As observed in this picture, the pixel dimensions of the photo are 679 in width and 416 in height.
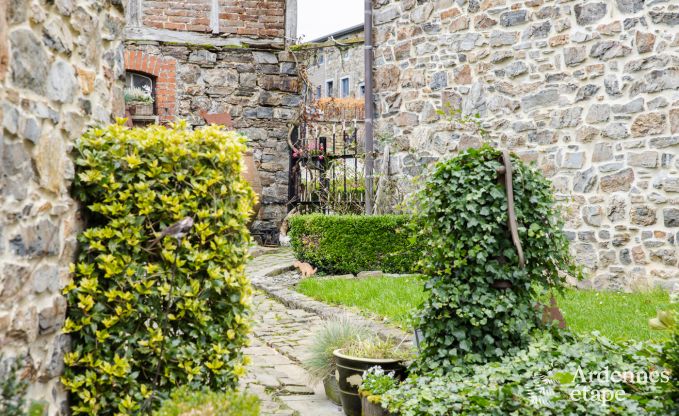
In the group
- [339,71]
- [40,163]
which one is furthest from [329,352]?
[339,71]

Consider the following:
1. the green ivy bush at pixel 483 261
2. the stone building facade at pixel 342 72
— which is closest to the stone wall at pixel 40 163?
the green ivy bush at pixel 483 261

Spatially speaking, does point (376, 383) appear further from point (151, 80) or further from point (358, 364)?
point (151, 80)

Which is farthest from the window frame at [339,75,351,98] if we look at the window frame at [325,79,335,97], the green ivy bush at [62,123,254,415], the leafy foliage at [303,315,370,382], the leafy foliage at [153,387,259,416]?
the leafy foliage at [153,387,259,416]

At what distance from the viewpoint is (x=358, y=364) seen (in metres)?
3.72

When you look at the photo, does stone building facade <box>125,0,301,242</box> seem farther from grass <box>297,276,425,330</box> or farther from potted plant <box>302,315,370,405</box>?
potted plant <box>302,315,370,405</box>

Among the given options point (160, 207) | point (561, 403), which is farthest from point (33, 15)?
point (561, 403)

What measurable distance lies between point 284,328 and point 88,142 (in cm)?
302

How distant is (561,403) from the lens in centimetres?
289

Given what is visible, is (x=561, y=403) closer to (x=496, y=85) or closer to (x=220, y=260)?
(x=220, y=260)

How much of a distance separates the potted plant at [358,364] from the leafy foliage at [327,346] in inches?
6.4

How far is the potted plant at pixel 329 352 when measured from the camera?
4.07 metres

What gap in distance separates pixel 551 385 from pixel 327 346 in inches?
58.5

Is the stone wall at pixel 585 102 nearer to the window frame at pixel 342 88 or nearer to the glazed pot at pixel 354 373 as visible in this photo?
the glazed pot at pixel 354 373

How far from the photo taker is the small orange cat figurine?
8180 millimetres
